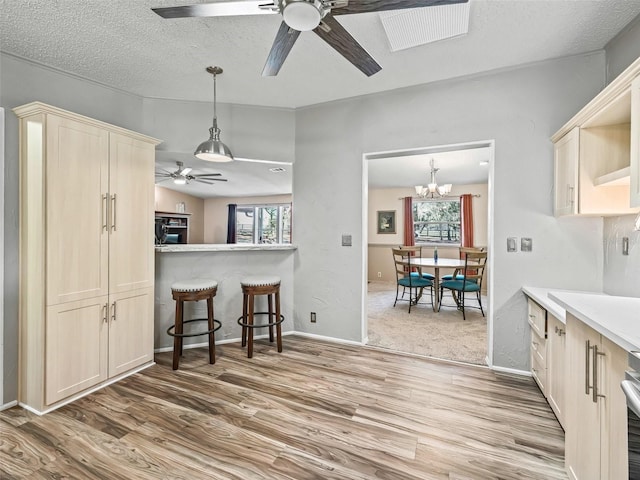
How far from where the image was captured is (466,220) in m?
6.58

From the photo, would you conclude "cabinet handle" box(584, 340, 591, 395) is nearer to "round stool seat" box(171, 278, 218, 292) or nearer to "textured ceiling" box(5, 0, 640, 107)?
"textured ceiling" box(5, 0, 640, 107)

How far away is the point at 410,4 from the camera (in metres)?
1.38

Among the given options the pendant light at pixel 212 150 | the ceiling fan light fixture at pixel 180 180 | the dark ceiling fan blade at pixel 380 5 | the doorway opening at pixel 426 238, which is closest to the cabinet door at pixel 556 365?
the doorway opening at pixel 426 238

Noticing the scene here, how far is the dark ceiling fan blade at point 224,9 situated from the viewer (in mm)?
1360

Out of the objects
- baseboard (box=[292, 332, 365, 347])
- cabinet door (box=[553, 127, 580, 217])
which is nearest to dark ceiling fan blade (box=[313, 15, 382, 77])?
cabinet door (box=[553, 127, 580, 217])

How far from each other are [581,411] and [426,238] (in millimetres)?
6059

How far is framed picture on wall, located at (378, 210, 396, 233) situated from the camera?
7.22m

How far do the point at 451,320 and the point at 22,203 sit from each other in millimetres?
4728

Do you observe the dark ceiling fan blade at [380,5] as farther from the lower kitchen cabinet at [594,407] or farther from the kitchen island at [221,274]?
the kitchen island at [221,274]

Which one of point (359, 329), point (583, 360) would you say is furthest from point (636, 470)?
point (359, 329)

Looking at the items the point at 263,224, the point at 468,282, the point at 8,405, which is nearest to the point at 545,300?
the point at 468,282

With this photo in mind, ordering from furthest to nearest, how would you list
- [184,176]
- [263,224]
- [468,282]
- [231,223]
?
[468,282] < [231,223] < [263,224] < [184,176]

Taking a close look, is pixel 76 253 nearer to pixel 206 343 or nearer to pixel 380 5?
A: pixel 206 343

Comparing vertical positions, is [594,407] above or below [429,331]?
above
